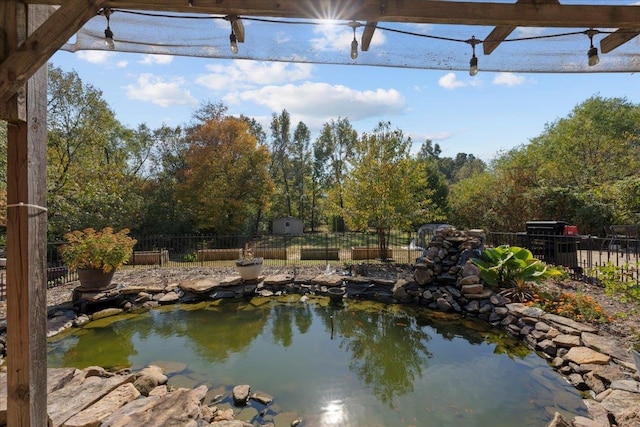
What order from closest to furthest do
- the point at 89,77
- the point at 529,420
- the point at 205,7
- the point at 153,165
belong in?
the point at 205,7
the point at 529,420
the point at 89,77
the point at 153,165

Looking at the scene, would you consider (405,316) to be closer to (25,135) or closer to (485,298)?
(485,298)

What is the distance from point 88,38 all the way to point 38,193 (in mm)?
1045

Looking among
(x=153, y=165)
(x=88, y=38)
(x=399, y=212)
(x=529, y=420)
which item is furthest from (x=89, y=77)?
(x=529, y=420)

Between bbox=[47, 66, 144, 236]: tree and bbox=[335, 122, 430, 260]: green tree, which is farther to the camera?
bbox=[47, 66, 144, 236]: tree

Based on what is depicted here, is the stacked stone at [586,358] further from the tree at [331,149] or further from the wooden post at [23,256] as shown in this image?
the tree at [331,149]

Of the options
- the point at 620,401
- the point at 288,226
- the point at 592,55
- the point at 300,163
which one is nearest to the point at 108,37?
the point at 592,55

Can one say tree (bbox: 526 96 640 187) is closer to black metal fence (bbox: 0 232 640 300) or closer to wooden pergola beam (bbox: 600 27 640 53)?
black metal fence (bbox: 0 232 640 300)

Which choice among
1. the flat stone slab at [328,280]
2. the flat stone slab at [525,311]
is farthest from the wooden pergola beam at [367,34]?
the flat stone slab at [328,280]

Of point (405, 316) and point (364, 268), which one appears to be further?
point (364, 268)

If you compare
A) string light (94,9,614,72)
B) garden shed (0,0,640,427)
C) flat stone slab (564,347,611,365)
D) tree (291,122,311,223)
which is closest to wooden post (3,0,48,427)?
garden shed (0,0,640,427)

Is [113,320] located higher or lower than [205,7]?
lower

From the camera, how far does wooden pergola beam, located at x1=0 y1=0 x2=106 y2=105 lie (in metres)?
1.52

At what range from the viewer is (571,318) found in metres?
5.15

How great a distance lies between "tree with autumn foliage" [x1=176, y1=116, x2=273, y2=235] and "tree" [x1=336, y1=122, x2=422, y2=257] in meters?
7.15
